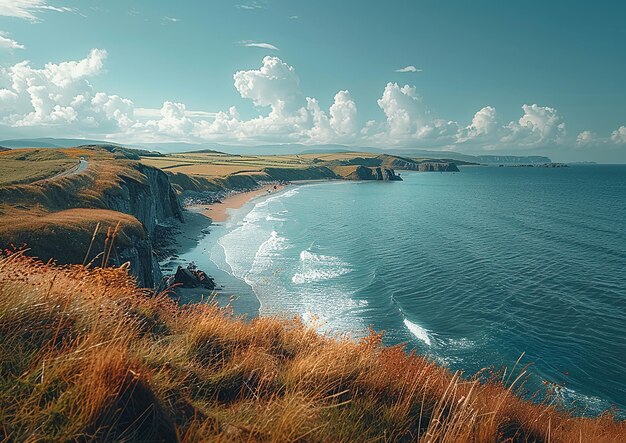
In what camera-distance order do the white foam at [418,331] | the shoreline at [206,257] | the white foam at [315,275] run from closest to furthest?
the white foam at [418,331] < the shoreline at [206,257] < the white foam at [315,275]

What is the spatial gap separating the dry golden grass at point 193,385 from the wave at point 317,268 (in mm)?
31349

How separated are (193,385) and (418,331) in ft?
79.9

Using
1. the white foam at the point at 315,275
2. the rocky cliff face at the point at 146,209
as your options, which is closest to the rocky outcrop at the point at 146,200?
the rocky cliff face at the point at 146,209

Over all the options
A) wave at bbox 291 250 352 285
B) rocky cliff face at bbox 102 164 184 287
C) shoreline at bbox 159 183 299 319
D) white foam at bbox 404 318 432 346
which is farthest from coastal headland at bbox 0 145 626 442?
wave at bbox 291 250 352 285

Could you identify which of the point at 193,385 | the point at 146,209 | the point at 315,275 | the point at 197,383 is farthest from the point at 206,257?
the point at 193,385

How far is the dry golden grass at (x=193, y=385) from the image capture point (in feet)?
12.7

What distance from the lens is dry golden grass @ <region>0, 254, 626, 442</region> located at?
3.87m

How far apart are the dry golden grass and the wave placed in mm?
31349

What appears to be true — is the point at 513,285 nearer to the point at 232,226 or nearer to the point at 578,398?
the point at 578,398

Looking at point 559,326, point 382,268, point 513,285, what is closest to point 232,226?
point 382,268

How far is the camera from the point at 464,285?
36.8 m

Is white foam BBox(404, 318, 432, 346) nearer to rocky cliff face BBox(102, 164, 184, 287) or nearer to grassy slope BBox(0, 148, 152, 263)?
rocky cliff face BBox(102, 164, 184, 287)

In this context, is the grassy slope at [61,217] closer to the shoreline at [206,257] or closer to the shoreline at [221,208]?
the shoreline at [206,257]

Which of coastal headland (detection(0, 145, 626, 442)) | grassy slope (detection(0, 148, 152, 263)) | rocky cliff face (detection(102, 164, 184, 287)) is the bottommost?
rocky cliff face (detection(102, 164, 184, 287))
